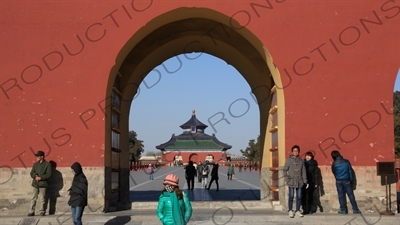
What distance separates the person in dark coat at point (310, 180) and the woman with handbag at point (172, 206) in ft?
18.0

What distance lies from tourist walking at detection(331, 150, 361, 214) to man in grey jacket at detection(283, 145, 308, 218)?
67cm

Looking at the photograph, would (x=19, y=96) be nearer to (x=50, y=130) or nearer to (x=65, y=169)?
(x=50, y=130)

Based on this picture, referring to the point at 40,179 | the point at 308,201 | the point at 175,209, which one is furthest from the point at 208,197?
the point at 175,209

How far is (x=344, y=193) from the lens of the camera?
11625mm

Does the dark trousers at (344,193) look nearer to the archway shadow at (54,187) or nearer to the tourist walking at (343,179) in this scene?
the tourist walking at (343,179)

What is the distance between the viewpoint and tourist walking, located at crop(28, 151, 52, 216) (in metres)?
11.3

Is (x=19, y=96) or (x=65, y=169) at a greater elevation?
(x=19, y=96)

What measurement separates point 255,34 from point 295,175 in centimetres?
291

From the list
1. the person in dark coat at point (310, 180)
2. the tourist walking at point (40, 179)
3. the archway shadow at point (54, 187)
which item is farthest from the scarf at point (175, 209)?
the archway shadow at point (54, 187)

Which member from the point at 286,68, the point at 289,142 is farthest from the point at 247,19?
the point at 289,142

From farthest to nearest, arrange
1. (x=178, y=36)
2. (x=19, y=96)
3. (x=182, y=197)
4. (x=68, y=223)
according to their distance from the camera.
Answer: (x=178, y=36), (x=19, y=96), (x=68, y=223), (x=182, y=197)

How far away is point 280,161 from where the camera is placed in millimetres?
12297

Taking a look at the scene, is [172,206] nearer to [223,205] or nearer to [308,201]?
[308,201]

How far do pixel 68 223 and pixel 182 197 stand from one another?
17.0ft
